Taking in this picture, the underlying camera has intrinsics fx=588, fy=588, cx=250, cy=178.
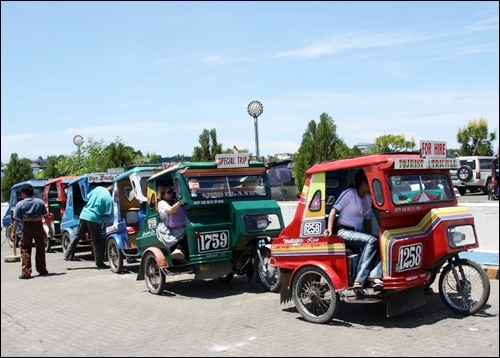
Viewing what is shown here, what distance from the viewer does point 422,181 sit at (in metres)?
7.27

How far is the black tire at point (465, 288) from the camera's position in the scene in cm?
708

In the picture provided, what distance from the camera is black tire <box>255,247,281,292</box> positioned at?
9.39 meters

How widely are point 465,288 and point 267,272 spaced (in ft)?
10.7

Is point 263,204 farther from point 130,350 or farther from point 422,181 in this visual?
point 130,350

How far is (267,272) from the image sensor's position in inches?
373

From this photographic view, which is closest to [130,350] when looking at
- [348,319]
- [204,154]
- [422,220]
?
[348,319]

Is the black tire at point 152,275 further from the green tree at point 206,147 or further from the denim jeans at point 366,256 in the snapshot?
the green tree at point 206,147

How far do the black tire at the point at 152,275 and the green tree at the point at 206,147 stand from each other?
9.95m

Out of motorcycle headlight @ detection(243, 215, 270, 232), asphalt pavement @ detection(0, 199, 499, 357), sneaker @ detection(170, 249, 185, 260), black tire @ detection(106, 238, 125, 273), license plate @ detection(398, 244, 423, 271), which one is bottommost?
asphalt pavement @ detection(0, 199, 499, 357)

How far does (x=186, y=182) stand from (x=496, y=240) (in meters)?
5.55

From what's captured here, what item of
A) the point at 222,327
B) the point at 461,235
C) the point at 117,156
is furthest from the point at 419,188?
the point at 117,156

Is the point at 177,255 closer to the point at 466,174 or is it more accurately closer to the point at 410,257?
the point at 410,257

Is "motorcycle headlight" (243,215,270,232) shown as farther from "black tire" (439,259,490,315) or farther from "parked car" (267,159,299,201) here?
"parked car" (267,159,299,201)

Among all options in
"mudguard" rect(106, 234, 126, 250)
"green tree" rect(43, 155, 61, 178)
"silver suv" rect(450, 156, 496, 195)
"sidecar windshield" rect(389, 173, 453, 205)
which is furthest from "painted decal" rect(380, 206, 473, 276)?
Answer: "green tree" rect(43, 155, 61, 178)
